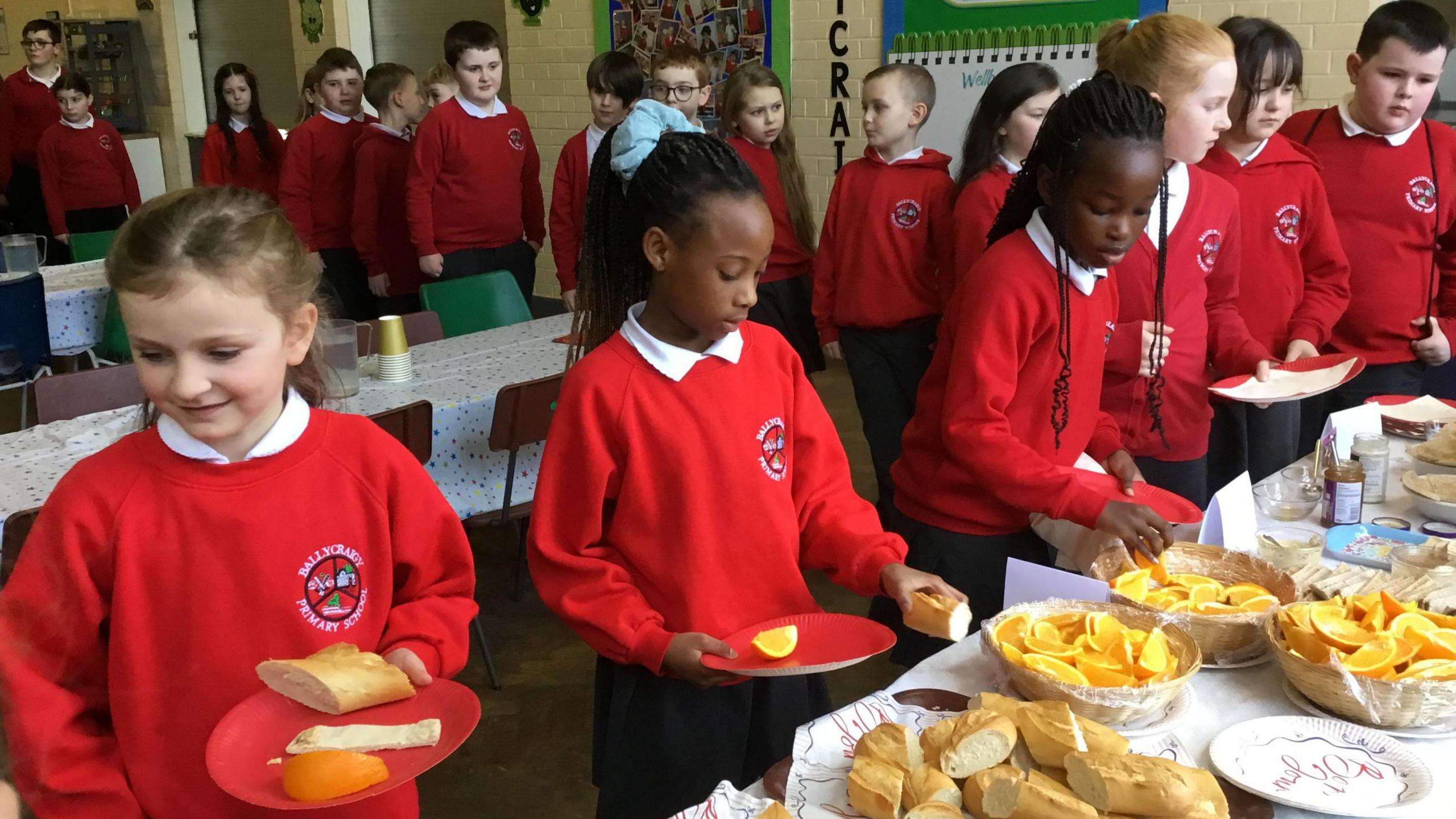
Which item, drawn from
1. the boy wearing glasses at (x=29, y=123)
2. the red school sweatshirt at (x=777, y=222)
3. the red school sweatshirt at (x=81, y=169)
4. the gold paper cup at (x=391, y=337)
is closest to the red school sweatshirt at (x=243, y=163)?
the red school sweatshirt at (x=81, y=169)

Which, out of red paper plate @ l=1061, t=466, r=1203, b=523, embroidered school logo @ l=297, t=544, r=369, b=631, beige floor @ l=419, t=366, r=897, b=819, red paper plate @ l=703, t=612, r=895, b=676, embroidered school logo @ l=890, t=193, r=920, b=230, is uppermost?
embroidered school logo @ l=890, t=193, r=920, b=230

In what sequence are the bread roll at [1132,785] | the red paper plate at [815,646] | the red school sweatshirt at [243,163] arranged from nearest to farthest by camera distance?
the bread roll at [1132,785] → the red paper plate at [815,646] → the red school sweatshirt at [243,163]

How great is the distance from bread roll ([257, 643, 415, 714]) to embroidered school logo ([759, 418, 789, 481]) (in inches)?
23.2

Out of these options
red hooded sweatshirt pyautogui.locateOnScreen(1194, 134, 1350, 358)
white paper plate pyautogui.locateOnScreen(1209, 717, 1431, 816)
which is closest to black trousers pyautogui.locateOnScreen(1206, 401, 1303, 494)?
red hooded sweatshirt pyautogui.locateOnScreen(1194, 134, 1350, 358)

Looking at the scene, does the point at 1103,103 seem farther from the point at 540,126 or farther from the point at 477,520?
the point at 540,126

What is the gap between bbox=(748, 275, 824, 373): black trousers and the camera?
4586 mm

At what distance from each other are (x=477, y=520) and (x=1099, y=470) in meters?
1.84

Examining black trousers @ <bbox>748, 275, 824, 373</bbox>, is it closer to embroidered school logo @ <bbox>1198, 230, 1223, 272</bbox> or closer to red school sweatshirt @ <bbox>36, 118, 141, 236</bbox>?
embroidered school logo @ <bbox>1198, 230, 1223, 272</bbox>

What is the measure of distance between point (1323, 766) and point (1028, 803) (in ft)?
1.25

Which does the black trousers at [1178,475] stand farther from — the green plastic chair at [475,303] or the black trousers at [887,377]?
the green plastic chair at [475,303]

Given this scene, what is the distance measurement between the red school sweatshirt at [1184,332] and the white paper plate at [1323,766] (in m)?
1.08

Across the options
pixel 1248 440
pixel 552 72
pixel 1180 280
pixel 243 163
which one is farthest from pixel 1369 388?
pixel 552 72

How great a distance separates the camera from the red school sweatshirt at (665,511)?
1589mm

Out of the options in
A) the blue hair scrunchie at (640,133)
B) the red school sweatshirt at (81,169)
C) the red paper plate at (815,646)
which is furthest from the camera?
the red school sweatshirt at (81,169)
